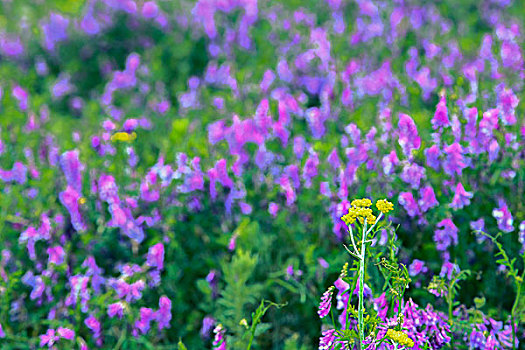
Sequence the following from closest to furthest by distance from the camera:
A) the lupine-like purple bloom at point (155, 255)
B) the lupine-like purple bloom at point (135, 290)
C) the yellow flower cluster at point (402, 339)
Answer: the yellow flower cluster at point (402, 339)
the lupine-like purple bloom at point (135, 290)
the lupine-like purple bloom at point (155, 255)

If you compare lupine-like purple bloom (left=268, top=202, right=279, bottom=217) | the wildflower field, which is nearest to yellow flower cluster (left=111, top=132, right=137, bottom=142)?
the wildflower field

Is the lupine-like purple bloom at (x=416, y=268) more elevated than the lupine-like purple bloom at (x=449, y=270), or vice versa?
the lupine-like purple bloom at (x=449, y=270)

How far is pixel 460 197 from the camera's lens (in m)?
2.59

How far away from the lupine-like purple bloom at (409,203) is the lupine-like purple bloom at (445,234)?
11cm

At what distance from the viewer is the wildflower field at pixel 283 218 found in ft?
8.27

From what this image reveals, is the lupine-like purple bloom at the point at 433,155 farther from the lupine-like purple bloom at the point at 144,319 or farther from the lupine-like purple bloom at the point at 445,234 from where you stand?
the lupine-like purple bloom at the point at 144,319

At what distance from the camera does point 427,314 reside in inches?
85.4

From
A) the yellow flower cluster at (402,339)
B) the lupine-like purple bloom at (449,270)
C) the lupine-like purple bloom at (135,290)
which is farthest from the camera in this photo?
the lupine-like purple bloom at (135,290)

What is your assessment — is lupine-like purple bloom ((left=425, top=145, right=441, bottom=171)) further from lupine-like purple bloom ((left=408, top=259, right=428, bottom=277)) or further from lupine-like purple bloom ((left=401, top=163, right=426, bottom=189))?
lupine-like purple bloom ((left=408, top=259, right=428, bottom=277))

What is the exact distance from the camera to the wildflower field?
252 cm

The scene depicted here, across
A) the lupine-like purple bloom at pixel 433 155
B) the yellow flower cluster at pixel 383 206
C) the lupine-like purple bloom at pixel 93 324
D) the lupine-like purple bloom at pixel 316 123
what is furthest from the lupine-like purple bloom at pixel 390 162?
the lupine-like purple bloom at pixel 93 324

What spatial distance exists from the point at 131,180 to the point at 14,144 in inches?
41.8

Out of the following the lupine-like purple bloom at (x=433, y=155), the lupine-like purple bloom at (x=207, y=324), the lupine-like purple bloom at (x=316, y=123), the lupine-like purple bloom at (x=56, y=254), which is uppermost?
the lupine-like purple bloom at (x=433, y=155)

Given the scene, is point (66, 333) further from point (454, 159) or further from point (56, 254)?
point (454, 159)
